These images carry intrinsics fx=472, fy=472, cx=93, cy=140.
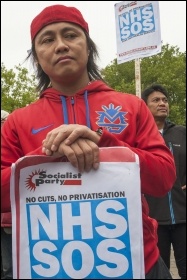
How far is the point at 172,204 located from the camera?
142 inches

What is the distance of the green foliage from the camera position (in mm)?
2176

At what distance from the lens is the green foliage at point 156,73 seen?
218 cm

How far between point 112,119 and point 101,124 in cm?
4

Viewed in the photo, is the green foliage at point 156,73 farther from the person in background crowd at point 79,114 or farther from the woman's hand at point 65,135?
the woman's hand at point 65,135

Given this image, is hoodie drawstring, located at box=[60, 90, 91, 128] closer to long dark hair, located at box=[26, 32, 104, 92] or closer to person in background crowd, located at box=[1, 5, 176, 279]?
person in background crowd, located at box=[1, 5, 176, 279]

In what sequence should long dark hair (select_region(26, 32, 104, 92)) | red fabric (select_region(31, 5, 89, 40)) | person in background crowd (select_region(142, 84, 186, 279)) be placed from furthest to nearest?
1. person in background crowd (select_region(142, 84, 186, 279))
2. long dark hair (select_region(26, 32, 104, 92))
3. red fabric (select_region(31, 5, 89, 40))

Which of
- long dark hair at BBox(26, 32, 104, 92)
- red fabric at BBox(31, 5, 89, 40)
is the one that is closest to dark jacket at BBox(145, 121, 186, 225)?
long dark hair at BBox(26, 32, 104, 92)

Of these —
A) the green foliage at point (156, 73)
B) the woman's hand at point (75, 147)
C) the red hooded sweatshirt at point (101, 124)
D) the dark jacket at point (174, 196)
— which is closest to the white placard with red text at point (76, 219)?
the woman's hand at point (75, 147)

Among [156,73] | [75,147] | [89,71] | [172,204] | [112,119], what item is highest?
[156,73]

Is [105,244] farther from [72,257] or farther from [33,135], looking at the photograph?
[33,135]

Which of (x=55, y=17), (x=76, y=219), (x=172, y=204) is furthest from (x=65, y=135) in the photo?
(x=172, y=204)

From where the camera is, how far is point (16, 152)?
1.47 metres

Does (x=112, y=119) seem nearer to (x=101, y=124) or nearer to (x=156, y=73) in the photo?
(x=101, y=124)

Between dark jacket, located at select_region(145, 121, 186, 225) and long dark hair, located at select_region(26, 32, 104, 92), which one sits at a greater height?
long dark hair, located at select_region(26, 32, 104, 92)
